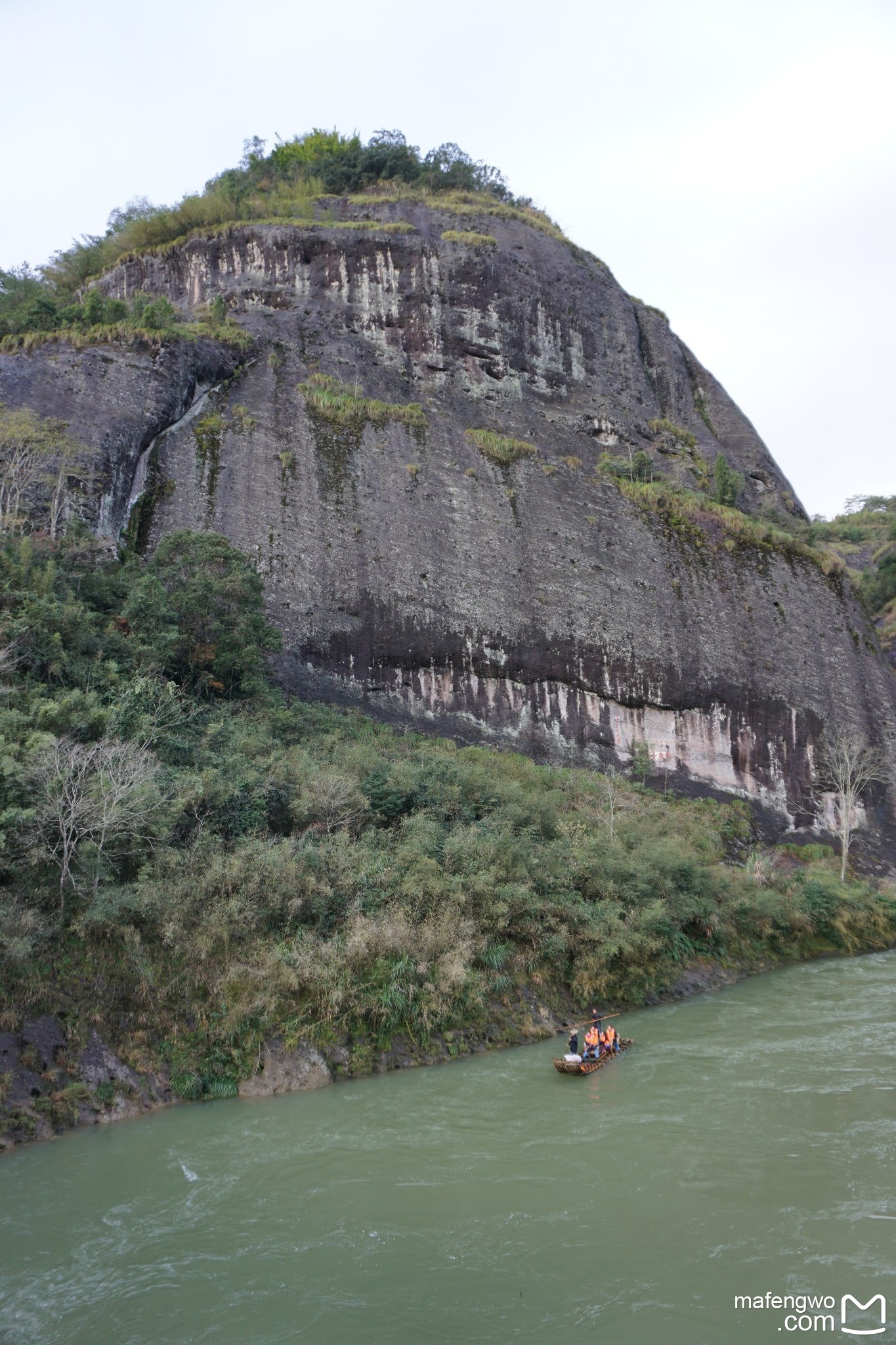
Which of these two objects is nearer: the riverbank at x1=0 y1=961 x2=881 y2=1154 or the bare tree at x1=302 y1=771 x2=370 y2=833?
the riverbank at x1=0 y1=961 x2=881 y2=1154

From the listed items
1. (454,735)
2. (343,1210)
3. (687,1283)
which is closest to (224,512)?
(454,735)

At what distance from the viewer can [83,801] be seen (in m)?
13.0

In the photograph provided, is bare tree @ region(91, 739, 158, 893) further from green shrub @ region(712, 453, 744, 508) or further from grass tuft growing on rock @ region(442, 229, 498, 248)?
grass tuft growing on rock @ region(442, 229, 498, 248)

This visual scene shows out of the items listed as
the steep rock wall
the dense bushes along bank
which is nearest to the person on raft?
the dense bushes along bank

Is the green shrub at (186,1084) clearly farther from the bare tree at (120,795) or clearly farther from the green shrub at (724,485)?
the green shrub at (724,485)

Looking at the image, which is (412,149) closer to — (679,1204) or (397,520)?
(397,520)

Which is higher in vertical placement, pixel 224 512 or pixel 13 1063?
pixel 224 512

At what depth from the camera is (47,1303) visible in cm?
708

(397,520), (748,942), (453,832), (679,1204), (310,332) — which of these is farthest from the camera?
(310,332)

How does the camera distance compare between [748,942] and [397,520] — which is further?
[397,520]

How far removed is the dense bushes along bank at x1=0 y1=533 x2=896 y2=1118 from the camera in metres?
12.6

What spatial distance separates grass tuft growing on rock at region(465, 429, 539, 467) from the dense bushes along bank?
1194 centimetres

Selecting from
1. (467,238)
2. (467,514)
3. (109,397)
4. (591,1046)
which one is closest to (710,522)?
(467,514)

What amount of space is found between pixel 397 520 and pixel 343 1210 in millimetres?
21908
